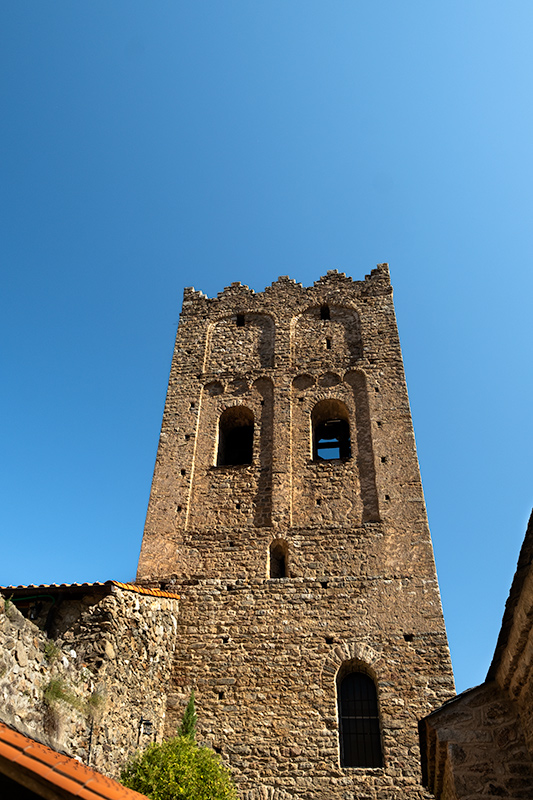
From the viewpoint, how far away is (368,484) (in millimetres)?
12195

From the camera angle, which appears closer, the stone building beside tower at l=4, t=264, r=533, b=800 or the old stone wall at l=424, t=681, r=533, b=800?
the old stone wall at l=424, t=681, r=533, b=800

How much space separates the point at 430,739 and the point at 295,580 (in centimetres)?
524

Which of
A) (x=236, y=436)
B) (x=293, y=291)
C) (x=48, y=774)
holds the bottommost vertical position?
(x=48, y=774)

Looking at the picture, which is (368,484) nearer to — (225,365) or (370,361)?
(370,361)

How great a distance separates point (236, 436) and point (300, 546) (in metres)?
4.10

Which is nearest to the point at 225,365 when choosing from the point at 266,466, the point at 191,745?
the point at 266,466

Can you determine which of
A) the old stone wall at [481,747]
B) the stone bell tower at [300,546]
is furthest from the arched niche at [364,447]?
the old stone wall at [481,747]

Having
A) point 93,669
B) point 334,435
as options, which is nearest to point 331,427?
point 334,435

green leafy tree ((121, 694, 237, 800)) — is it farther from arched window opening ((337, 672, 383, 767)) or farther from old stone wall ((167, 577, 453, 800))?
arched window opening ((337, 672, 383, 767))

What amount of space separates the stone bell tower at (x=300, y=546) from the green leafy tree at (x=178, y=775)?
65.5 inches

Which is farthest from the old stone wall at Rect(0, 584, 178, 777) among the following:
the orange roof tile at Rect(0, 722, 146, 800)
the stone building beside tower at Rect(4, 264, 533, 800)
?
the orange roof tile at Rect(0, 722, 146, 800)

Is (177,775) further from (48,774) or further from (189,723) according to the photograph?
(48,774)

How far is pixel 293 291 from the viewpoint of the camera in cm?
1650

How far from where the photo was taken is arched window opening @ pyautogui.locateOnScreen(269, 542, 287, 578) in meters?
11.4
